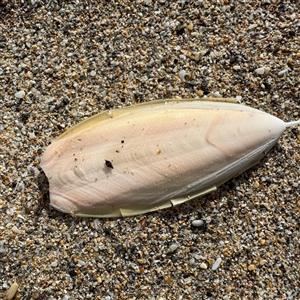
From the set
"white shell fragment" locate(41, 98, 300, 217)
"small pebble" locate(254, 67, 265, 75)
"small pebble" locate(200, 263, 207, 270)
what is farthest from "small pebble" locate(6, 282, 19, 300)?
"small pebble" locate(254, 67, 265, 75)

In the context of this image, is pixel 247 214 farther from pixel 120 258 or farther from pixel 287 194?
pixel 120 258

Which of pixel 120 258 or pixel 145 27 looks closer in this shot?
pixel 120 258

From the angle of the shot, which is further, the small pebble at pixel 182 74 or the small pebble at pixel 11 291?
the small pebble at pixel 182 74

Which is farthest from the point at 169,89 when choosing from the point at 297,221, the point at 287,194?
the point at 297,221

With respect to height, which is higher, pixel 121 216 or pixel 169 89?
pixel 169 89

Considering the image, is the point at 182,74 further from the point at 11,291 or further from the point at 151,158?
the point at 11,291

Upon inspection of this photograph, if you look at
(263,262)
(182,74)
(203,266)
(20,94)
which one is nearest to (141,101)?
(182,74)

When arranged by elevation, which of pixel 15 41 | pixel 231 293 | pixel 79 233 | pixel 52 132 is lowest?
pixel 231 293

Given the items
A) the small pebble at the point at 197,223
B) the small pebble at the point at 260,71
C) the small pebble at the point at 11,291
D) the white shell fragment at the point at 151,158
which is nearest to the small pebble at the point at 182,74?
the white shell fragment at the point at 151,158

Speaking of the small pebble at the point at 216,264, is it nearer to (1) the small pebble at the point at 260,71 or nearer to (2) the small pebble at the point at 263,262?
(2) the small pebble at the point at 263,262

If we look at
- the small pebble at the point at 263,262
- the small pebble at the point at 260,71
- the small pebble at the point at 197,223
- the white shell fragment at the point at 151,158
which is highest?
the small pebble at the point at 260,71
